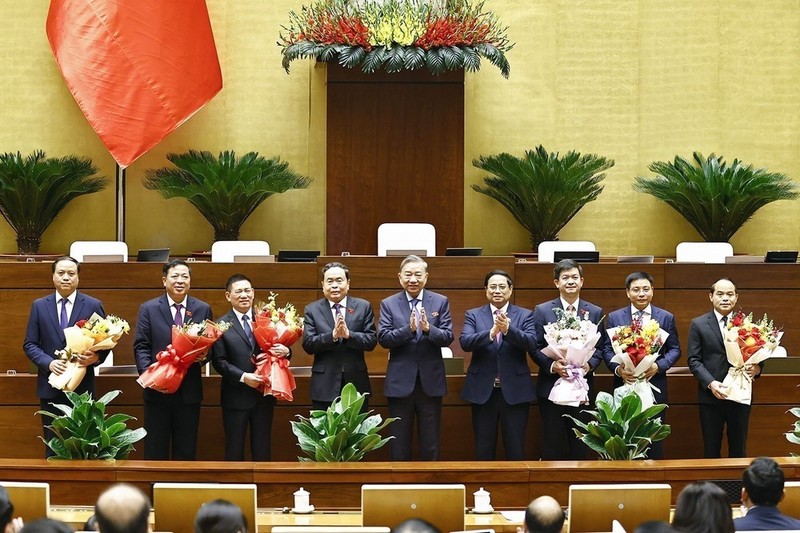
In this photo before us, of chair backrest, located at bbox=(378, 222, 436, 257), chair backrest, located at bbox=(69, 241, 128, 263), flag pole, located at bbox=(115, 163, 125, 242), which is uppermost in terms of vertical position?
flag pole, located at bbox=(115, 163, 125, 242)

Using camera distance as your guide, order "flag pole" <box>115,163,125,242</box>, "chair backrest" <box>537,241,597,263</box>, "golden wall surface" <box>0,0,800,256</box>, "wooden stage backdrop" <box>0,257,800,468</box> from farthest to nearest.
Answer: "golden wall surface" <box>0,0,800,256</box>, "flag pole" <box>115,163,125,242</box>, "chair backrest" <box>537,241,597,263</box>, "wooden stage backdrop" <box>0,257,800,468</box>

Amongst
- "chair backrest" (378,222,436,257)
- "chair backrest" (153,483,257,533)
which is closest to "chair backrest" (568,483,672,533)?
"chair backrest" (153,483,257,533)

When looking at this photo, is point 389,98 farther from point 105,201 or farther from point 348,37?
point 105,201

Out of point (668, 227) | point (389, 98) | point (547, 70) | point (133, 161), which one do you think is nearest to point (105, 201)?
point (133, 161)

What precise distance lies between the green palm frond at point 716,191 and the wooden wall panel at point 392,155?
190 centimetres

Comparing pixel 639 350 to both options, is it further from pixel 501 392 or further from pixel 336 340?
pixel 336 340

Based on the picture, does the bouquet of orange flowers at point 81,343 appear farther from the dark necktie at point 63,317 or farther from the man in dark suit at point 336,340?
the man in dark suit at point 336,340

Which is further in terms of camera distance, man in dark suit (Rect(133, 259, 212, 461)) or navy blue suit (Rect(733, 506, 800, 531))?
man in dark suit (Rect(133, 259, 212, 461))

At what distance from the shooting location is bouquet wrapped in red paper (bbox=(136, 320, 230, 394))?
5461 mm

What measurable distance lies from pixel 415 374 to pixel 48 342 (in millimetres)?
2049

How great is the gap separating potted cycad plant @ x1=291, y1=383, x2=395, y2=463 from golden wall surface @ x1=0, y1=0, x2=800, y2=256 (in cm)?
501

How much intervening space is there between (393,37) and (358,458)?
4.56m

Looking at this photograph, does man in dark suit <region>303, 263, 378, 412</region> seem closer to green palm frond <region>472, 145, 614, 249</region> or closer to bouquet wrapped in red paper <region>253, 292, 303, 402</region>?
bouquet wrapped in red paper <region>253, 292, 303, 402</region>

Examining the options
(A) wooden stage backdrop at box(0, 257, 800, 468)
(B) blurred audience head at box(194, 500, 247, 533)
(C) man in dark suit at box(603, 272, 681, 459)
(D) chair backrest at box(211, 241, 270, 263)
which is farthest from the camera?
(D) chair backrest at box(211, 241, 270, 263)
